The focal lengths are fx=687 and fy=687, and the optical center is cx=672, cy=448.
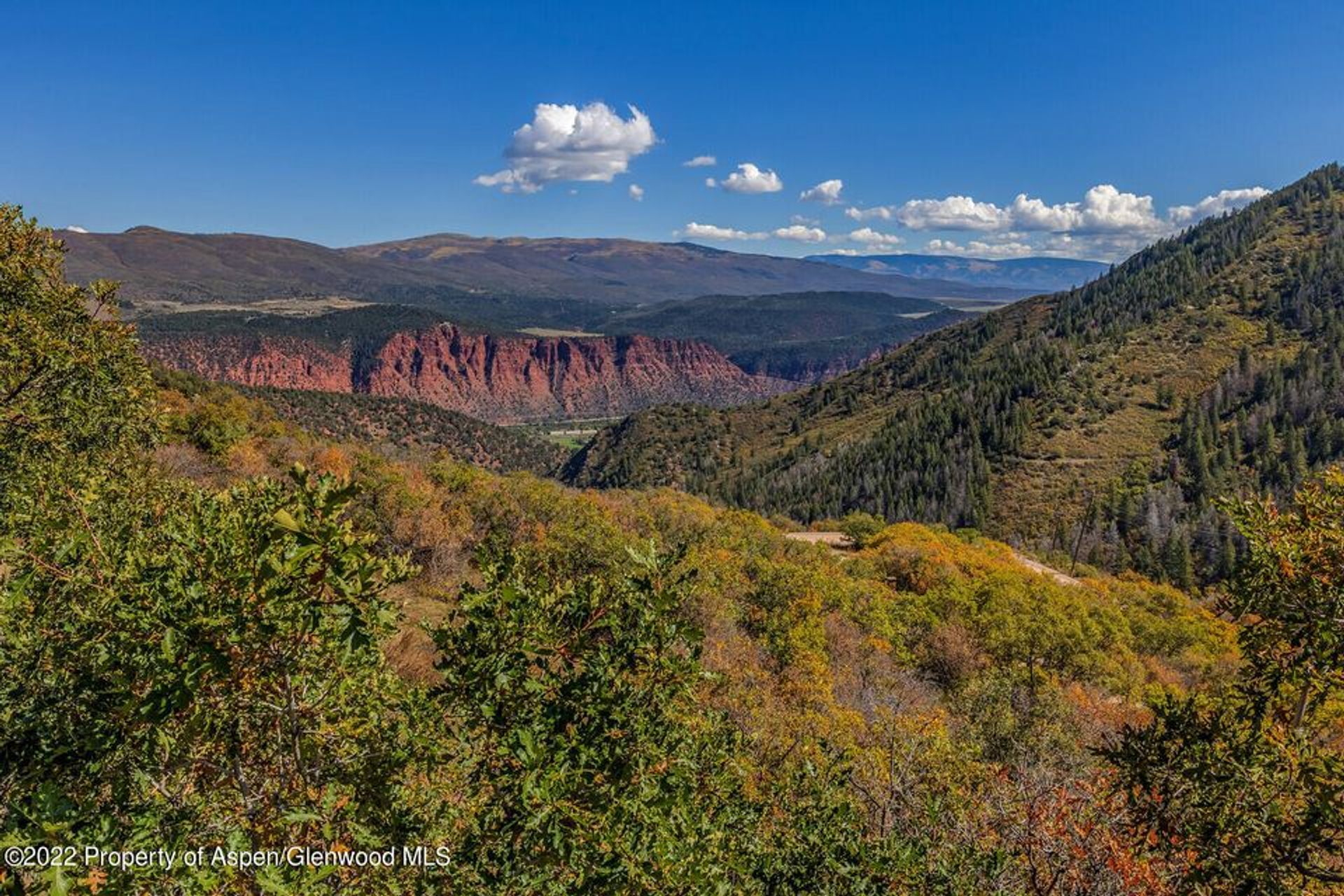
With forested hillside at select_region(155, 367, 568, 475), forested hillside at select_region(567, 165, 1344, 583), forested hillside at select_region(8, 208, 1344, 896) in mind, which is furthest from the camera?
forested hillside at select_region(567, 165, 1344, 583)

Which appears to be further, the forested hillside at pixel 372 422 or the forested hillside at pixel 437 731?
the forested hillside at pixel 372 422

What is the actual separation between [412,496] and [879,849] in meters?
35.3

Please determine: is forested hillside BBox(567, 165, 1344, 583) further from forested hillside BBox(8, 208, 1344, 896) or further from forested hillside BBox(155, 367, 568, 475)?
forested hillside BBox(8, 208, 1344, 896)

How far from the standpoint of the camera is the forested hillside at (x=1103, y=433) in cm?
10925

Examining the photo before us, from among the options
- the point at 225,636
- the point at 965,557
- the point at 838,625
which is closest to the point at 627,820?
the point at 225,636

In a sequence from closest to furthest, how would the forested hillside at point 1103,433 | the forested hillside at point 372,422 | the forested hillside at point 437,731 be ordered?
1. the forested hillside at point 437,731
2. the forested hillside at point 372,422
3. the forested hillside at point 1103,433

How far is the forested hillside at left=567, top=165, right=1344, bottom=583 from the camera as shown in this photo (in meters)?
Answer: 109

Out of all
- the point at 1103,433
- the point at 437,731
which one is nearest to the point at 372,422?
the point at 1103,433

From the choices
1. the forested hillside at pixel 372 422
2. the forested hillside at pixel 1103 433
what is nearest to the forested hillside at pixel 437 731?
the forested hillside at pixel 372 422

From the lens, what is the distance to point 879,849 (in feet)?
27.3

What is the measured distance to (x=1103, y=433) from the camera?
131 meters

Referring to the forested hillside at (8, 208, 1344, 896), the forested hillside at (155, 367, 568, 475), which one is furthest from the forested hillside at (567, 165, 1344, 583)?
the forested hillside at (8, 208, 1344, 896)

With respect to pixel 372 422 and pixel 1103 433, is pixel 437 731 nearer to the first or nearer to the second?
pixel 372 422

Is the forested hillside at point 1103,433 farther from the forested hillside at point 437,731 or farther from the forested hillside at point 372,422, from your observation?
the forested hillside at point 437,731
